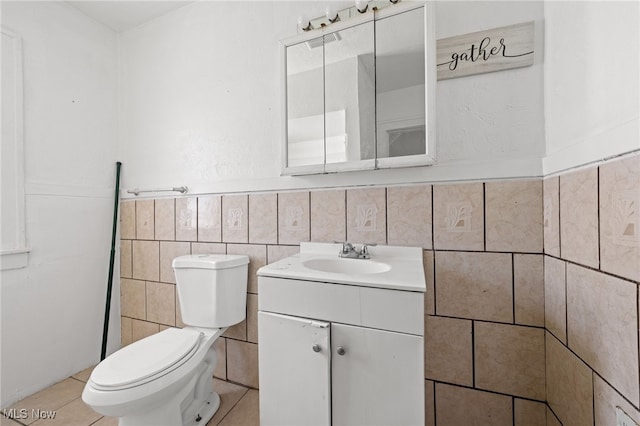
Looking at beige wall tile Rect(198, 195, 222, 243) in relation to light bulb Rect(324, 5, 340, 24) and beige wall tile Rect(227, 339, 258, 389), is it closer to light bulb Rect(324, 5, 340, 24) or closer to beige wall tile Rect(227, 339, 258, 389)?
beige wall tile Rect(227, 339, 258, 389)

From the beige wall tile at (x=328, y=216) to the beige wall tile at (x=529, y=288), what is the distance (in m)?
0.70

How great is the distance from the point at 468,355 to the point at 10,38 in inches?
105

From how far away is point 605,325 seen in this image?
2.24ft

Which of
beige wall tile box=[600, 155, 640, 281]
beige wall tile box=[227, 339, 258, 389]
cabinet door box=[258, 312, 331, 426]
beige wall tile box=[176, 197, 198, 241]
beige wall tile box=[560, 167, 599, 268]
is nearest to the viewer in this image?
beige wall tile box=[600, 155, 640, 281]

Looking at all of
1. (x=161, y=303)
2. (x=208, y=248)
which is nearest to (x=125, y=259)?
(x=161, y=303)

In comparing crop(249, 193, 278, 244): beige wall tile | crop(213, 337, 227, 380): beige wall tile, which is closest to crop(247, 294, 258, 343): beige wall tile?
crop(213, 337, 227, 380): beige wall tile

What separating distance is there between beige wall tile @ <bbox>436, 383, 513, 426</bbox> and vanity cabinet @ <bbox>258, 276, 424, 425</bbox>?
439 mm

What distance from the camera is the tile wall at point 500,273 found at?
666 millimetres

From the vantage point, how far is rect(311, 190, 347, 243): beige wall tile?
127 centimetres

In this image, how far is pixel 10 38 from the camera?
1.36 metres

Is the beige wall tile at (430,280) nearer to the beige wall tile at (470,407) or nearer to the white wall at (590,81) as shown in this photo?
the beige wall tile at (470,407)

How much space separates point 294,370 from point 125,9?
89.7 inches

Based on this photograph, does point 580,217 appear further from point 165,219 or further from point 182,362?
point 165,219

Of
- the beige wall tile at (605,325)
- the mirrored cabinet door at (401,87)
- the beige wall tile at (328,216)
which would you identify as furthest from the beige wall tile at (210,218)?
the beige wall tile at (605,325)
